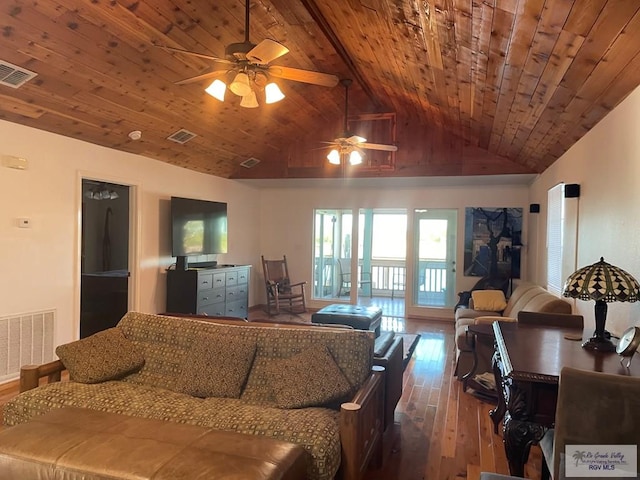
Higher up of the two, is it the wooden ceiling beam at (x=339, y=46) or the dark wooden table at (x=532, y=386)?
the wooden ceiling beam at (x=339, y=46)

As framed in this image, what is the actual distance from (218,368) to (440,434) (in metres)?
1.70

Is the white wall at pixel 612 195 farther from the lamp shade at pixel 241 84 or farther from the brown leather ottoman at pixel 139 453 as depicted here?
the lamp shade at pixel 241 84

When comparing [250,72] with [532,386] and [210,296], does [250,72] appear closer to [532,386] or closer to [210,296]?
[532,386]

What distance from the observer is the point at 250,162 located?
712 cm

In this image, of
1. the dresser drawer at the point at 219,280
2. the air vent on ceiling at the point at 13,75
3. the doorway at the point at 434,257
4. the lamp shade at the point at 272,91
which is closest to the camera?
the lamp shade at the point at 272,91

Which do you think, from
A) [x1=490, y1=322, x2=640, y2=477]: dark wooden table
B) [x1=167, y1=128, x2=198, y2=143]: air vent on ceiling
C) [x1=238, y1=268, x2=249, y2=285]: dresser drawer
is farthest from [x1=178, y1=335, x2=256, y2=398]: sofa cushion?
[x1=238, y1=268, x2=249, y2=285]: dresser drawer

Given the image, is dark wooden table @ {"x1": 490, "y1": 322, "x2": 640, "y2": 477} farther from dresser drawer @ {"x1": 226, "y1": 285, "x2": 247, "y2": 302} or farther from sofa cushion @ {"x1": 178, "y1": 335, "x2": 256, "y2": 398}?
dresser drawer @ {"x1": 226, "y1": 285, "x2": 247, "y2": 302}

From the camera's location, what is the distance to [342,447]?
2.15 m

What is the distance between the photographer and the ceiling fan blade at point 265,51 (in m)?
2.50

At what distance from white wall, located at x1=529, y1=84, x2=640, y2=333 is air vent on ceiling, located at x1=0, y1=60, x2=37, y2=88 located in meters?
4.15

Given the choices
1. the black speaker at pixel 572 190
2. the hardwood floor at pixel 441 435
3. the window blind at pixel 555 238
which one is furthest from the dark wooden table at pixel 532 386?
the window blind at pixel 555 238

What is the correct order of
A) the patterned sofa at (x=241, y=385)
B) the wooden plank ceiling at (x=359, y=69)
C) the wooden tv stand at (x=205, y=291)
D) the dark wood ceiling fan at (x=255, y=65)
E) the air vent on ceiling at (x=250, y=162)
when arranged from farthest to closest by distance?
the air vent on ceiling at (x=250, y=162) → the wooden tv stand at (x=205, y=291) → the dark wood ceiling fan at (x=255, y=65) → the wooden plank ceiling at (x=359, y=69) → the patterned sofa at (x=241, y=385)

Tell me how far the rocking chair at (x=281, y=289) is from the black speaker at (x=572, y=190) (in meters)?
4.88

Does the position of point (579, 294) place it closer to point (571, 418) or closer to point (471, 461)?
point (571, 418)
